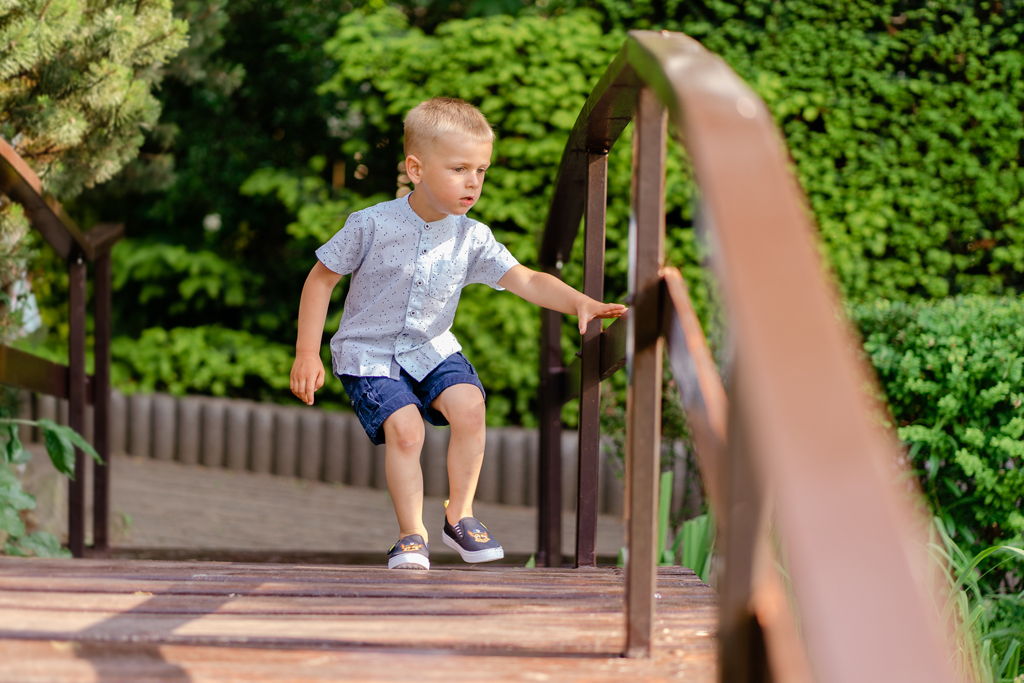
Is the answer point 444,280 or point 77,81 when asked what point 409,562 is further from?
point 77,81

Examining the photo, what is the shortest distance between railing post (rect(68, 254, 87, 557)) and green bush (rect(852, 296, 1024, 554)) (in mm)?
2534

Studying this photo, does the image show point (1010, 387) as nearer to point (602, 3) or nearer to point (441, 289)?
point (441, 289)

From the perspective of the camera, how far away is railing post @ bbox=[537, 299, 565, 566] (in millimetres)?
3375

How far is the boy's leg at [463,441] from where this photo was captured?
107 inches

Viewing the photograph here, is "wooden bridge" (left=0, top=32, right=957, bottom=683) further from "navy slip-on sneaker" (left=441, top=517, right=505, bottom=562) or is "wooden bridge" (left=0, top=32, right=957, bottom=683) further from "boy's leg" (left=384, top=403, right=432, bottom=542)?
"boy's leg" (left=384, top=403, right=432, bottom=542)

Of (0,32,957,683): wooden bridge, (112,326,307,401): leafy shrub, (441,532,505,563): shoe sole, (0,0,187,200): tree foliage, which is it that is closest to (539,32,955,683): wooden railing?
(0,32,957,683): wooden bridge

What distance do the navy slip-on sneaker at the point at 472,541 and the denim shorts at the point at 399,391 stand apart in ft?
0.86

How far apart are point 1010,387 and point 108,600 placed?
2.44 metres

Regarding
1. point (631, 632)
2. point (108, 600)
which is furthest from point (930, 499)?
point (108, 600)

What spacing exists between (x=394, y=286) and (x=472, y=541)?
0.62 meters

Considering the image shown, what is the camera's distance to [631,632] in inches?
65.0

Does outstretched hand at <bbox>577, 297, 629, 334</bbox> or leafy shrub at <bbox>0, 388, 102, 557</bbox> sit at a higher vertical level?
outstretched hand at <bbox>577, 297, 629, 334</bbox>

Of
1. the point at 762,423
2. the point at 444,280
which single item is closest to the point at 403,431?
the point at 444,280

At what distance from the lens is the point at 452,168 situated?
2646mm
